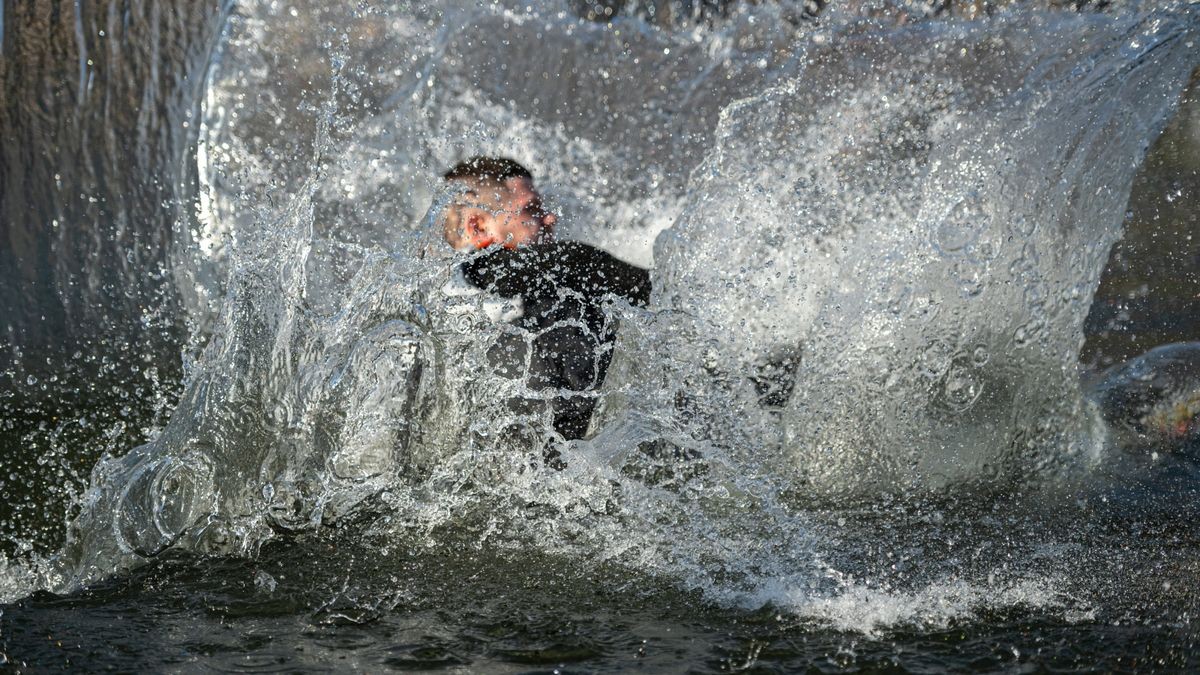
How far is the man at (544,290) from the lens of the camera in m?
3.55

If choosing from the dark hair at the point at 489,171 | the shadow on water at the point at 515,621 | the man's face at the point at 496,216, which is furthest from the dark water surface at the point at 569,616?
the dark hair at the point at 489,171

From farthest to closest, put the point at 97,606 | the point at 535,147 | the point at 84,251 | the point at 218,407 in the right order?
1. the point at 535,147
2. the point at 84,251
3. the point at 218,407
4. the point at 97,606

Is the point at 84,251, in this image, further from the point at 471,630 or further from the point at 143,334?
the point at 471,630

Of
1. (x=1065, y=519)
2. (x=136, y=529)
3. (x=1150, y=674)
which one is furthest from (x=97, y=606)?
(x=1065, y=519)

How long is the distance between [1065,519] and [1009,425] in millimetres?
474

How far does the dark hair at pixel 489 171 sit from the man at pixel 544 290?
Answer: 0.16 feet

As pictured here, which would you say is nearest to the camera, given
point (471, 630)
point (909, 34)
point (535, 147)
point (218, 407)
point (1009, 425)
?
point (471, 630)

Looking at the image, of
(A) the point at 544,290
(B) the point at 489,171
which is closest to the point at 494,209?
(B) the point at 489,171

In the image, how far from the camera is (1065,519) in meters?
3.16

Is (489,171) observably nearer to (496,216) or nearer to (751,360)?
(496,216)

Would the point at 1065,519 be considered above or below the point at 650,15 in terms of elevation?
below

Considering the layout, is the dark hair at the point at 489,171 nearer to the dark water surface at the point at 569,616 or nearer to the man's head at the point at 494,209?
the man's head at the point at 494,209

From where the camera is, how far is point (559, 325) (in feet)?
11.7

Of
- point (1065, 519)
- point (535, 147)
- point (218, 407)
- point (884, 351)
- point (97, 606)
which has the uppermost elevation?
point (535, 147)
